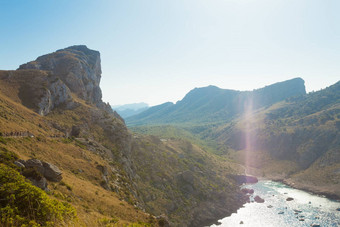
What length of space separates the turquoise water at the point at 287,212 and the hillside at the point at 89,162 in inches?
276

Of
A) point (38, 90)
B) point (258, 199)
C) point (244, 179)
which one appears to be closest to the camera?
point (38, 90)

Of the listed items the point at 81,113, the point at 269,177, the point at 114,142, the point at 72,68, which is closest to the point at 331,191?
the point at 269,177

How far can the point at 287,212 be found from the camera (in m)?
90.4

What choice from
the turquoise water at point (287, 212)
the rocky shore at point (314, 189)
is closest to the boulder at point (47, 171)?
the turquoise water at point (287, 212)

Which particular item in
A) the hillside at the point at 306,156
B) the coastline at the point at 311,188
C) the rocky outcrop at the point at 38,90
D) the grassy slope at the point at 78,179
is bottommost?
the coastline at the point at 311,188

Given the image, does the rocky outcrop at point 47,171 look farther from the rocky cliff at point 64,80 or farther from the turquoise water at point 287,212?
the turquoise water at point 287,212

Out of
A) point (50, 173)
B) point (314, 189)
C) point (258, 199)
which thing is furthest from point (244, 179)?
point (50, 173)

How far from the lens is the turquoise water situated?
81688 mm

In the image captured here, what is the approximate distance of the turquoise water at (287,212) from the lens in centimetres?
8169

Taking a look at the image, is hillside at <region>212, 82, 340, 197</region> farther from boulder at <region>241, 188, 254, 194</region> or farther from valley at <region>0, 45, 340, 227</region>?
boulder at <region>241, 188, 254, 194</region>

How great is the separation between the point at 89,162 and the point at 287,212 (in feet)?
304

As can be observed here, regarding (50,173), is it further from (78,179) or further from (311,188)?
(311,188)

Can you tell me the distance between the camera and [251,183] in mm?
137750

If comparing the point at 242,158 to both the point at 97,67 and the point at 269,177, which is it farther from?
the point at 97,67
